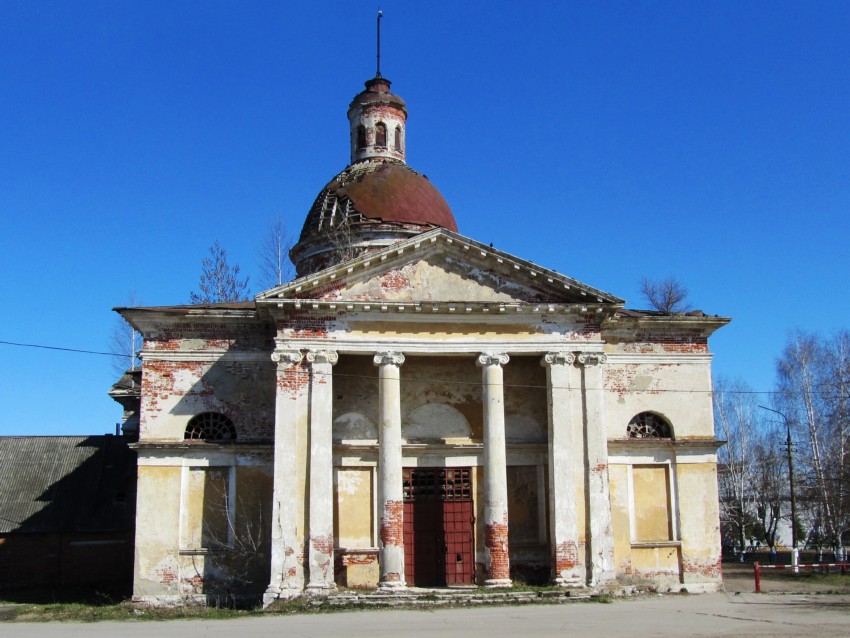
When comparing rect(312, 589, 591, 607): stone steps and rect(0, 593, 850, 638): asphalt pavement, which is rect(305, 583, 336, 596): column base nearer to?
rect(312, 589, 591, 607): stone steps

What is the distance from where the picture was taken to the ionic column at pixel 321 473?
19203mm

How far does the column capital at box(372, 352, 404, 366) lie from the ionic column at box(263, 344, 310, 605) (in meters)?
1.61

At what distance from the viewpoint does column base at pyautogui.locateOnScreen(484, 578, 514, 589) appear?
19.4 meters

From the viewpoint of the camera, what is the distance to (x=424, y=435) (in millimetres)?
22016

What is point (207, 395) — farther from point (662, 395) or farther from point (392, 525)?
point (662, 395)

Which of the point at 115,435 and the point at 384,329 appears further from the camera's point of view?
the point at 115,435

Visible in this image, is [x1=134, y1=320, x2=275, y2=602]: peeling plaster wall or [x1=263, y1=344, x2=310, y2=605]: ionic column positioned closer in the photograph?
[x1=263, y1=344, x2=310, y2=605]: ionic column

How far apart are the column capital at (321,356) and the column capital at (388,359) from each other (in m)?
0.95

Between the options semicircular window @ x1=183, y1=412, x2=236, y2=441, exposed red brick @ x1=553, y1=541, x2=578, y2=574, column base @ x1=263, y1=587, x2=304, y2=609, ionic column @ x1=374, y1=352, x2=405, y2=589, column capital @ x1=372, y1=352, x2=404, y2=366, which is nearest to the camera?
column base @ x1=263, y1=587, x2=304, y2=609

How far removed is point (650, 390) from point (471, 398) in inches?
174

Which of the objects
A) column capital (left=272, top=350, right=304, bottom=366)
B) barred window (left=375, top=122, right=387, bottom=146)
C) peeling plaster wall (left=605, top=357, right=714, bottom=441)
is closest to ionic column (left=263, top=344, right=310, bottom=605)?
column capital (left=272, top=350, right=304, bottom=366)

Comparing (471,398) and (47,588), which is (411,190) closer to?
(471,398)

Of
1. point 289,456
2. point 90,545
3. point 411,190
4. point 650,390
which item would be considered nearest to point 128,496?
point 90,545

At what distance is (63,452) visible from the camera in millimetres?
29938
